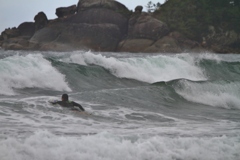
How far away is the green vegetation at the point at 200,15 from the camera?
61.6 metres

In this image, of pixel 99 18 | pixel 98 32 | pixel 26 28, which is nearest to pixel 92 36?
pixel 98 32

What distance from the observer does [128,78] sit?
2069 centimetres

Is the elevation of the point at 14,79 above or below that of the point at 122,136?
above

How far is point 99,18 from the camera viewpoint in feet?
190

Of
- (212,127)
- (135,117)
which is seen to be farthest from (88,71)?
(212,127)

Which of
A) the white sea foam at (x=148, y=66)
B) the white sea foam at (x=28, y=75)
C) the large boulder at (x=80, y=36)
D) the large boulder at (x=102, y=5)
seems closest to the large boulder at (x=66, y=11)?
the large boulder at (x=102, y=5)

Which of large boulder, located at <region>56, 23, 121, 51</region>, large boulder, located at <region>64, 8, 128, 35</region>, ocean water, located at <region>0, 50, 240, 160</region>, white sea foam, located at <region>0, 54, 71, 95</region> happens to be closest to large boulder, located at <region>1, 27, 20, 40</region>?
large boulder, located at <region>64, 8, 128, 35</region>

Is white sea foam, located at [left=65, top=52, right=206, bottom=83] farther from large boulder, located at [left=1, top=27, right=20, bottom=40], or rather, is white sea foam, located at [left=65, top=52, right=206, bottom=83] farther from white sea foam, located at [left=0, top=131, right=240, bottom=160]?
large boulder, located at [left=1, top=27, right=20, bottom=40]

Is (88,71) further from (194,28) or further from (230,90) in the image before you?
(194,28)

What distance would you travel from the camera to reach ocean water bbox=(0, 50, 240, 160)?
321 inches

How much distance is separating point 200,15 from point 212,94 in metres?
48.1

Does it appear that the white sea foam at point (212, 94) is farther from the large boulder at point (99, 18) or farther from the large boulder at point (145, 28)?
the large boulder at point (99, 18)

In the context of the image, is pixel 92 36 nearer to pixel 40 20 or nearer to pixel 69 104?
pixel 40 20

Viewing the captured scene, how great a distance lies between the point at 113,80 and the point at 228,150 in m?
A: 11.0
